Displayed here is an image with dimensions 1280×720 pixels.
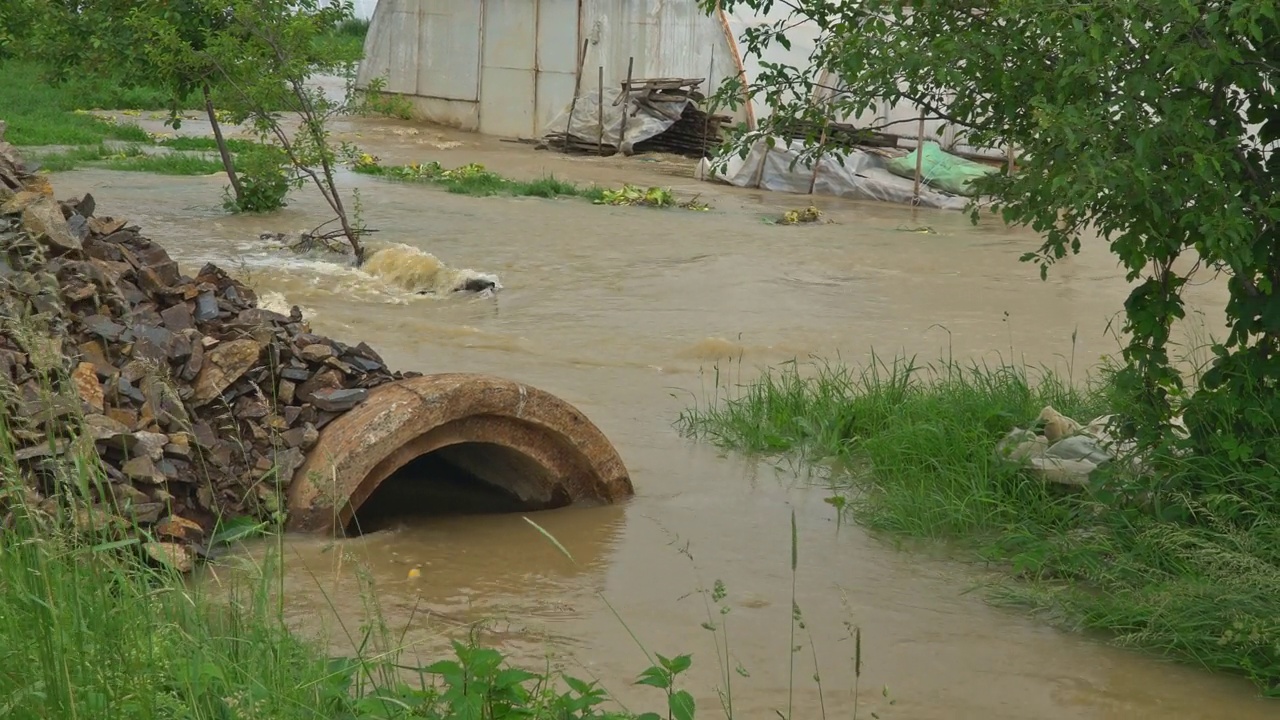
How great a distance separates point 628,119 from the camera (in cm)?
2173

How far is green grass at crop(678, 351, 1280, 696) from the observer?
187 inches

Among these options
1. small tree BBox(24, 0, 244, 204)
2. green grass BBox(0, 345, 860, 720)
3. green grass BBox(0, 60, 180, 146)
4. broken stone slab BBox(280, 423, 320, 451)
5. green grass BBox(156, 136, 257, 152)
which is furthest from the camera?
green grass BBox(156, 136, 257, 152)

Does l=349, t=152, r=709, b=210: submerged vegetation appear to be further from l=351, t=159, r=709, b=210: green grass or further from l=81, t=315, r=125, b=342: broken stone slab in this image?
l=81, t=315, r=125, b=342: broken stone slab

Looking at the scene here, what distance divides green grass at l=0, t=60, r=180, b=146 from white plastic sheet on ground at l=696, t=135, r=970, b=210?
7676mm

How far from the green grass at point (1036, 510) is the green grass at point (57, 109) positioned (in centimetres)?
1024

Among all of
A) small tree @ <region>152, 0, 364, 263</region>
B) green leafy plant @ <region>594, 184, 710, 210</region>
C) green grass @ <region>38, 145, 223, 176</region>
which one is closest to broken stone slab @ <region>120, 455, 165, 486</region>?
small tree @ <region>152, 0, 364, 263</region>

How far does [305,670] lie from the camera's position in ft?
10.6

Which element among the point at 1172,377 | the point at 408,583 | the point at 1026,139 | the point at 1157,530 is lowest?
the point at 408,583

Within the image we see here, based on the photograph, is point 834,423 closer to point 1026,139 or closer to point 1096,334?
point 1026,139

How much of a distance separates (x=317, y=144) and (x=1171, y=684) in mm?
9990

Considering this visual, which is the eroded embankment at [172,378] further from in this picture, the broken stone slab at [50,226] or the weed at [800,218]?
the weed at [800,218]

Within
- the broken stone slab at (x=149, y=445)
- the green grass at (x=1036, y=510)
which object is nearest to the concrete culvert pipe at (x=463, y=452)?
the broken stone slab at (x=149, y=445)

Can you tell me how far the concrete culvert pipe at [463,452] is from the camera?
5.54m

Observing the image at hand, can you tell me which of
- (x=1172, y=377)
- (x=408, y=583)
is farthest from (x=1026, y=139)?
(x=408, y=583)
